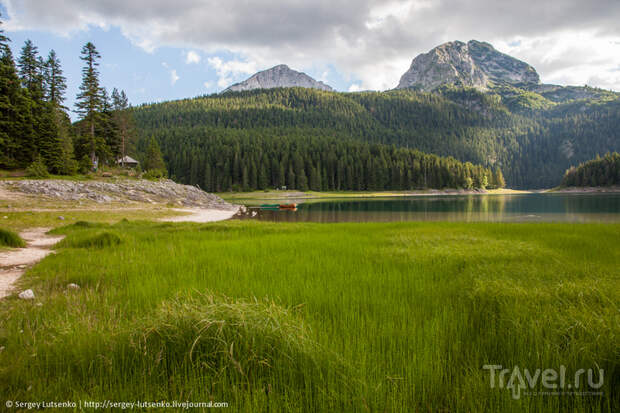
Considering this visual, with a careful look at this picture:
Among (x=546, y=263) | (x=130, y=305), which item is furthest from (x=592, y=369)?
(x=130, y=305)

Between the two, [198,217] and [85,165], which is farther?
[85,165]

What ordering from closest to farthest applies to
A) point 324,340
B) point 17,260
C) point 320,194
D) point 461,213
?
point 324,340 → point 17,260 → point 461,213 → point 320,194

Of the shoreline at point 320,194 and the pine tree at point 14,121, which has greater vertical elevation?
the pine tree at point 14,121

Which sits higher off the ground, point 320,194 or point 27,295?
point 320,194

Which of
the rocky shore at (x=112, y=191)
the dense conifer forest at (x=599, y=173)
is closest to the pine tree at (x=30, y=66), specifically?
the rocky shore at (x=112, y=191)

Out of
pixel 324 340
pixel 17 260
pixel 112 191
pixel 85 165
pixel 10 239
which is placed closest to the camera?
pixel 324 340

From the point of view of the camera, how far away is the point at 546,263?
5969mm

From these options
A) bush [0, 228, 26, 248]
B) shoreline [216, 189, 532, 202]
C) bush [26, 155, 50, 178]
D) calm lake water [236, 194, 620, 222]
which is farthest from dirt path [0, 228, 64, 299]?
shoreline [216, 189, 532, 202]

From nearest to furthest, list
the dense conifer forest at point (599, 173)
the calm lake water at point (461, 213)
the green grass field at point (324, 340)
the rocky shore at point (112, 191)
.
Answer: the green grass field at point (324, 340)
the rocky shore at point (112, 191)
the calm lake water at point (461, 213)
the dense conifer forest at point (599, 173)

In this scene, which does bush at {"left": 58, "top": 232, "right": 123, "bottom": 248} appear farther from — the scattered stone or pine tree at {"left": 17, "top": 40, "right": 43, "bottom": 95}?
pine tree at {"left": 17, "top": 40, "right": 43, "bottom": 95}

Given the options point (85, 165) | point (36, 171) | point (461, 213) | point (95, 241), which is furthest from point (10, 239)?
point (461, 213)

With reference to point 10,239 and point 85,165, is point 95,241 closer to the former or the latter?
point 10,239

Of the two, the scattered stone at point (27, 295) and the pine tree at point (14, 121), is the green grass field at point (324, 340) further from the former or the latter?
the pine tree at point (14, 121)

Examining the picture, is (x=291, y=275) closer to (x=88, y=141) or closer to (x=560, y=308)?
(x=560, y=308)
